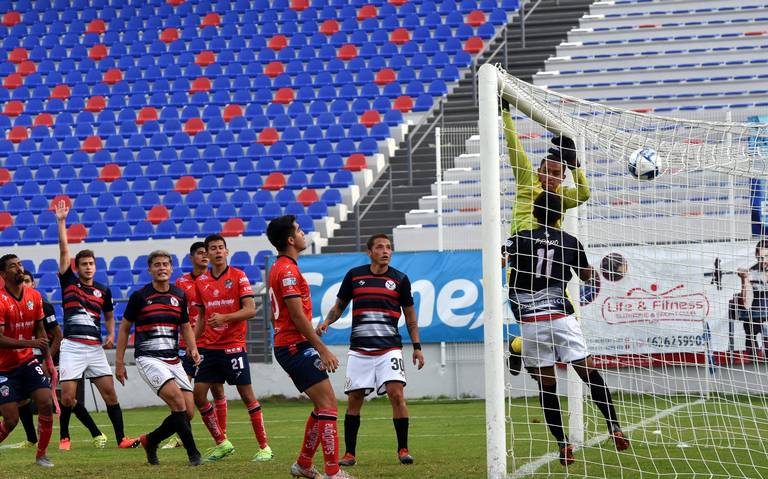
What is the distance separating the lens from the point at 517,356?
8.75m

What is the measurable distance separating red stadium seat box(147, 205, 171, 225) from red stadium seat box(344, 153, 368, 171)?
154 inches

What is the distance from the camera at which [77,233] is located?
76.0 feet

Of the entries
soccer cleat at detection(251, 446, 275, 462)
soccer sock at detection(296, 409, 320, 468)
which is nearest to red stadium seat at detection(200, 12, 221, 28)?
soccer cleat at detection(251, 446, 275, 462)

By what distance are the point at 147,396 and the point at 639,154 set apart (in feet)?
38.7

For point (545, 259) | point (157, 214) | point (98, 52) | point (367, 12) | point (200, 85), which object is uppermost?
point (367, 12)

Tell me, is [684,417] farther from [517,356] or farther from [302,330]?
[302,330]

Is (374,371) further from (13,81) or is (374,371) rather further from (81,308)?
(13,81)

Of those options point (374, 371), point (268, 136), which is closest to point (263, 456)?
point (374, 371)

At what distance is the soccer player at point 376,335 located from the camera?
961cm

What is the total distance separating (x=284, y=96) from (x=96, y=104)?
4.96 meters

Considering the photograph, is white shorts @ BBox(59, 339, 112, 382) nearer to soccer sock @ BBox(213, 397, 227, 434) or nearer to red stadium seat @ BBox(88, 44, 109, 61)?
soccer sock @ BBox(213, 397, 227, 434)

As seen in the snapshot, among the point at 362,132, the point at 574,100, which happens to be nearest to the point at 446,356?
the point at 362,132

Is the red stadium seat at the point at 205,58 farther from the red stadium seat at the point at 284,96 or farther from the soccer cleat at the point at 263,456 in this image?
the soccer cleat at the point at 263,456

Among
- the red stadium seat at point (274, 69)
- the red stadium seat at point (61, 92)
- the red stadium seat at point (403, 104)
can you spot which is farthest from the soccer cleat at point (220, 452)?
the red stadium seat at point (61, 92)
